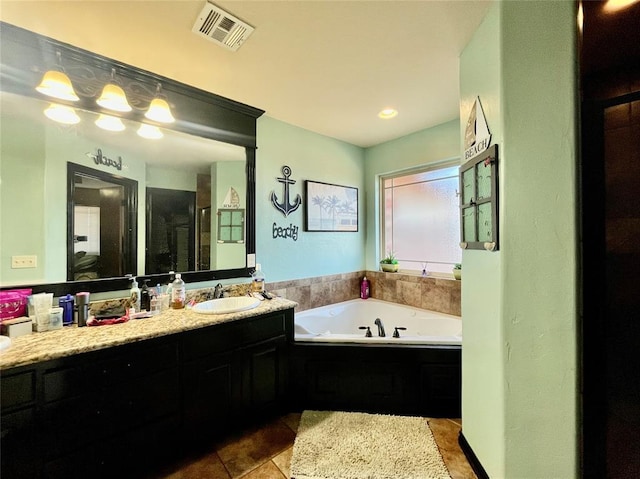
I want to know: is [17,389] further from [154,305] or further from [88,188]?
[88,188]

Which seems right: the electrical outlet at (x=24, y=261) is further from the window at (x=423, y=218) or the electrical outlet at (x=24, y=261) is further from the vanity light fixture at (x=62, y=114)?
the window at (x=423, y=218)

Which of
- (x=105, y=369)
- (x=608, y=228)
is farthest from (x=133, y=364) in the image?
(x=608, y=228)

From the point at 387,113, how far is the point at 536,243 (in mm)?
1764

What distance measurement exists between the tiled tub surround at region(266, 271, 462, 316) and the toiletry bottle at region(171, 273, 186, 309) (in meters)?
0.84

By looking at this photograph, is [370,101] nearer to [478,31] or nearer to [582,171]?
[478,31]

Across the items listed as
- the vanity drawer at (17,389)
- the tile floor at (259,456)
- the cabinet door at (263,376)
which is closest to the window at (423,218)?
the tile floor at (259,456)

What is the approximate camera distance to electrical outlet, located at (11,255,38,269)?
1447mm

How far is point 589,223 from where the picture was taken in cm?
121

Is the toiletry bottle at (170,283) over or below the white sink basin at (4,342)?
over

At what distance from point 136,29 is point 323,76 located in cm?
113

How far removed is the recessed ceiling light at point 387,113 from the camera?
7.88ft

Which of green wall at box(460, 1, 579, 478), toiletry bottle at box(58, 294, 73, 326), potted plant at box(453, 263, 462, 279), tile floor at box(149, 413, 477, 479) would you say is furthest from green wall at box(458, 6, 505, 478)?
toiletry bottle at box(58, 294, 73, 326)

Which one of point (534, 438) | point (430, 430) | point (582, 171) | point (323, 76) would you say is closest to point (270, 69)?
point (323, 76)

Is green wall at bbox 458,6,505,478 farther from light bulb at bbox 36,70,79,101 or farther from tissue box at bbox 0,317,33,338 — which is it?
tissue box at bbox 0,317,33,338
